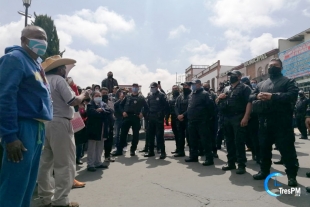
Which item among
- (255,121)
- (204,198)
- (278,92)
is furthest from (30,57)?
(255,121)

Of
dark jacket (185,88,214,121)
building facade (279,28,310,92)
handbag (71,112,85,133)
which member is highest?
building facade (279,28,310,92)

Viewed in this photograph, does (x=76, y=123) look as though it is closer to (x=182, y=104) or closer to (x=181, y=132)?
(x=182, y=104)

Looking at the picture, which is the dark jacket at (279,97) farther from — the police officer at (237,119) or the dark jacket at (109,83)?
the dark jacket at (109,83)

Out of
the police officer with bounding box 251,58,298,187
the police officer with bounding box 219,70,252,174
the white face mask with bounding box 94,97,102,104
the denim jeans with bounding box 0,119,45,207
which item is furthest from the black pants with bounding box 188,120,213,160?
the denim jeans with bounding box 0,119,45,207

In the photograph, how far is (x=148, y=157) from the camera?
7.78 metres

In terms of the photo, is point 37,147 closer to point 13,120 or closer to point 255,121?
A: point 13,120

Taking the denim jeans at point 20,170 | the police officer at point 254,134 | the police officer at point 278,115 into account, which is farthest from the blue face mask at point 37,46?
the police officer at point 254,134

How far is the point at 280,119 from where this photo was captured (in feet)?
14.4

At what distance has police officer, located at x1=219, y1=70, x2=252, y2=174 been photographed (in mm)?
5398

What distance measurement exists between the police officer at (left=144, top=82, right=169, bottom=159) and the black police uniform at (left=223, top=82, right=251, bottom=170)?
2.42 m

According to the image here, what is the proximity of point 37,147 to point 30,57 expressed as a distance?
837 millimetres

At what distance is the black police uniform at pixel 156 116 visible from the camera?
7824mm

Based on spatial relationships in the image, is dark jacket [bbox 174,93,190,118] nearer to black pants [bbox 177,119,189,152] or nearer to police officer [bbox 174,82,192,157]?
police officer [bbox 174,82,192,157]

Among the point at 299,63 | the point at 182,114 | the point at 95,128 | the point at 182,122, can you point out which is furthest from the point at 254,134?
the point at 299,63
